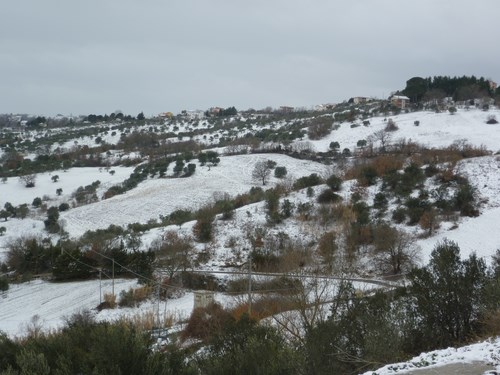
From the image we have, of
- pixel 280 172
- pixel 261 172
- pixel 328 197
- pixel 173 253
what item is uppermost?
pixel 261 172

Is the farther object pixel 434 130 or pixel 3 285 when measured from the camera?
pixel 434 130

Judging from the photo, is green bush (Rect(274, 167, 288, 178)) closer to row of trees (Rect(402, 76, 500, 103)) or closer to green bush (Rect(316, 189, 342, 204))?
green bush (Rect(316, 189, 342, 204))

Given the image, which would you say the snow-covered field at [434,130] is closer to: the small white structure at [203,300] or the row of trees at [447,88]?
the row of trees at [447,88]

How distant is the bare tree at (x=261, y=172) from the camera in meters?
39.7

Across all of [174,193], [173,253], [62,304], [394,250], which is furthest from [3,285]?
[394,250]

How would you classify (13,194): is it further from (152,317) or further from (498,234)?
(498,234)

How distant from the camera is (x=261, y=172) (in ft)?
130

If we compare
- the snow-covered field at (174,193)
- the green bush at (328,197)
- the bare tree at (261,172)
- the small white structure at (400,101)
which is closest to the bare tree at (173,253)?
the snow-covered field at (174,193)

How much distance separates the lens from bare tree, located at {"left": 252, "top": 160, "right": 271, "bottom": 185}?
3969 centimetres

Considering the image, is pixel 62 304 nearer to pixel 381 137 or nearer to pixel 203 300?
pixel 203 300

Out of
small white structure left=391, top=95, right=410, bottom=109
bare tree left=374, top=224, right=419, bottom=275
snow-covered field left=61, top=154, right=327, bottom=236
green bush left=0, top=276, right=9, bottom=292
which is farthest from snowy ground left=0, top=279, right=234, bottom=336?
small white structure left=391, top=95, right=410, bottom=109

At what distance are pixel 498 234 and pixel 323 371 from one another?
1823 cm

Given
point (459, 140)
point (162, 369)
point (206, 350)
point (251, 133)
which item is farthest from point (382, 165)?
point (251, 133)

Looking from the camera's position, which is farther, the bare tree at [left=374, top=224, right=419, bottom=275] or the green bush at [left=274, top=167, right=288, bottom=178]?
the green bush at [left=274, top=167, right=288, bottom=178]
